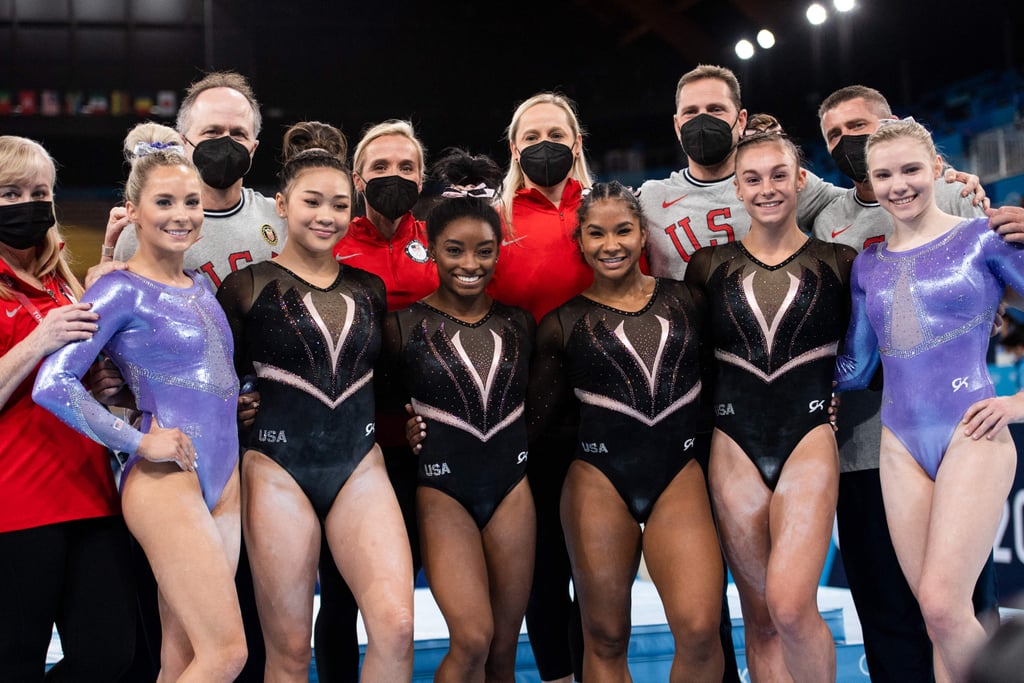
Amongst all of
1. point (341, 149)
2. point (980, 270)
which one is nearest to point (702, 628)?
point (980, 270)

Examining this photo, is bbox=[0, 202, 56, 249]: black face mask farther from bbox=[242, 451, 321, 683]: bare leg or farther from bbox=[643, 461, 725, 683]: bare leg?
bbox=[643, 461, 725, 683]: bare leg

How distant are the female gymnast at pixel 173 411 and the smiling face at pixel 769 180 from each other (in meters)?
2.01

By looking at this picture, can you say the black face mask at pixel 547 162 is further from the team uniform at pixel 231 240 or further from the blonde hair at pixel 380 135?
the team uniform at pixel 231 240

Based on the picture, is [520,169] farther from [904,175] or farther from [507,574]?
[507,574]

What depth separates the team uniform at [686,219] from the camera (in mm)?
4191

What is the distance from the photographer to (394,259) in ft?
13.8

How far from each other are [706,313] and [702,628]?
47.7 inches

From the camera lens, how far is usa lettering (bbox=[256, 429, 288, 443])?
11.4ft

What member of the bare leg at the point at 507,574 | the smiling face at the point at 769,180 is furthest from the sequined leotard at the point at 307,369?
the smiling face at the point at 769,180

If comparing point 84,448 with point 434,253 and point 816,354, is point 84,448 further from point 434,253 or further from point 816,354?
point 816,354

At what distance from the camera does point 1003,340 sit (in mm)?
13695

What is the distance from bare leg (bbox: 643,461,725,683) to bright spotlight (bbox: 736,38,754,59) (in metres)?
14.4

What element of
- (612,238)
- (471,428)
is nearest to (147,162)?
(471,428)

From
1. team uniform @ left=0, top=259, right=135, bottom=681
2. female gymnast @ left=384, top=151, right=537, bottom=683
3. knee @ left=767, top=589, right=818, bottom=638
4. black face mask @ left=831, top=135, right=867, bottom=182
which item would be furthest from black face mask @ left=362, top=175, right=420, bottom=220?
knee @ left=767, top=589, right=818, bottom=638
